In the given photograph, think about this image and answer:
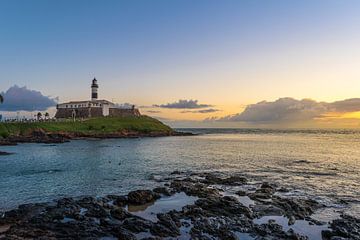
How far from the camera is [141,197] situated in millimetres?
28391

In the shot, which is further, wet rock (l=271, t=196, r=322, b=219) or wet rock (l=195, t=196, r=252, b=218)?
wet rock (l=271, t=196, r=322, b=219)

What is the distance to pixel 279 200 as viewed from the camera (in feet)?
93.4

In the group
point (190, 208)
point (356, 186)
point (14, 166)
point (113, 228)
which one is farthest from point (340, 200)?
point (14, 166)

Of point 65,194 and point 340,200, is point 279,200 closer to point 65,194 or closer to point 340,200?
point 340,200

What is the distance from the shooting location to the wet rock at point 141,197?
91.4 feet

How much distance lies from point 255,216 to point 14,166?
40071mm

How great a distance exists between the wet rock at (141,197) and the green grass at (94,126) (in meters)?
88.8

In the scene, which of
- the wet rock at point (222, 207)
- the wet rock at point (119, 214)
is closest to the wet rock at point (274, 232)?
the wet rock at point (222, 207)

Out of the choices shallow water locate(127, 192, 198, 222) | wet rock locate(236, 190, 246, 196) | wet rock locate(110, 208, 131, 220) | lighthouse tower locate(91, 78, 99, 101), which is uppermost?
lighthouse tower locate(91, 78, 99, 101)

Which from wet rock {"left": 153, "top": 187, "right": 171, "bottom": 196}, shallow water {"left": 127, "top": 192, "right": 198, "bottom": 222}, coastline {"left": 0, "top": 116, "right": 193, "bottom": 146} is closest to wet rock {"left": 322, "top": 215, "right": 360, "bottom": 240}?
shallow water {"left": 127, "top": 192, "right": 198, "bottom": 222}

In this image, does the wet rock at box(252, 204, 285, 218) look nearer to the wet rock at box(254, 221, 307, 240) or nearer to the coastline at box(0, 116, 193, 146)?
the wet rock at box(254, 221, 307, 240)

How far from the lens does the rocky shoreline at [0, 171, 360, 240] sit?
20.0 metres

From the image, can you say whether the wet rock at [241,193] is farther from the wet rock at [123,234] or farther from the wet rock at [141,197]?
the wet rock at [123,234]

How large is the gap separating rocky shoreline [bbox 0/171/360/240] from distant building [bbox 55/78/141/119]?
139m
